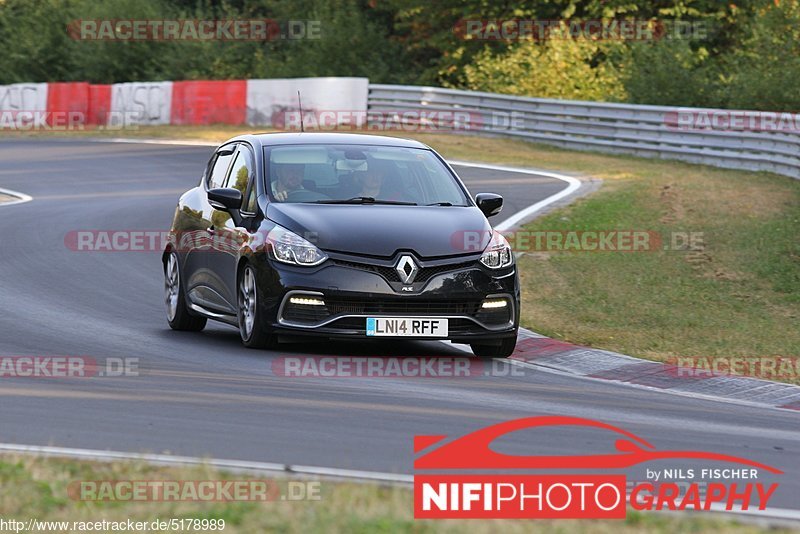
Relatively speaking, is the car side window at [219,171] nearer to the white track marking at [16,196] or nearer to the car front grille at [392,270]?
the car front grille at [392,270]

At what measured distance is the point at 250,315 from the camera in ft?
36.5

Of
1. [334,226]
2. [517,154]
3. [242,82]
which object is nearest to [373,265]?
[334,226]

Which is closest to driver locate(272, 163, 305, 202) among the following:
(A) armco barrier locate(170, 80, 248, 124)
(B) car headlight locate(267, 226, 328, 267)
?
(B) car headlight locate(267, 226, 328, 267)

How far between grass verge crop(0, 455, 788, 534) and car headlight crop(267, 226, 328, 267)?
14.7 feet

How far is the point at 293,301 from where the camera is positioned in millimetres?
10625

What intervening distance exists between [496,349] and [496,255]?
2.60 ft

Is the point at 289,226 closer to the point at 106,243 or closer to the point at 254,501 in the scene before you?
the point at 254,501

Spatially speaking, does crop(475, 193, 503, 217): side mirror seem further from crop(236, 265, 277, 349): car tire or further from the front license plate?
crop(236, 265, 277, 349): car tire

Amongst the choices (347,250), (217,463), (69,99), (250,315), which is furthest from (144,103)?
(217,463)

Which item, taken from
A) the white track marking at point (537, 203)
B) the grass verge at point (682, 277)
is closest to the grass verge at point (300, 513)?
the grass verge at point (682, 277)

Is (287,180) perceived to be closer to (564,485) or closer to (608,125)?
A: (564,485)

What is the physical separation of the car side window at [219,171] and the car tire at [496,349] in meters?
2.66

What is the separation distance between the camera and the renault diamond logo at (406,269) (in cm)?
1059

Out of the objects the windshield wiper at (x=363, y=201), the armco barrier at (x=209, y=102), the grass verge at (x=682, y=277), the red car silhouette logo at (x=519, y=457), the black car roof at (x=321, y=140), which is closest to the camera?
the red car silhouette logo at (x=519, y=457)
